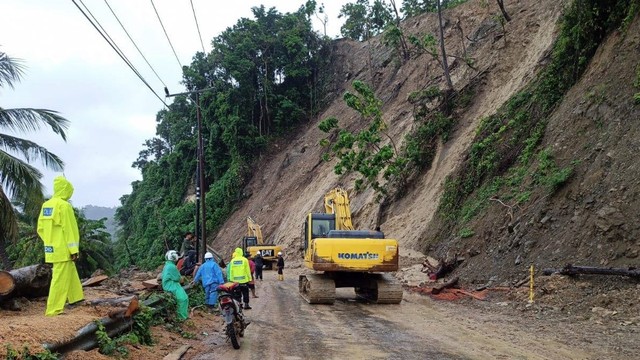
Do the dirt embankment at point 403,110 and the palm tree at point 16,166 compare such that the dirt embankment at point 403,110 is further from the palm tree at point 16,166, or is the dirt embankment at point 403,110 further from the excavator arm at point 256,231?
the palm tree at point 16,166

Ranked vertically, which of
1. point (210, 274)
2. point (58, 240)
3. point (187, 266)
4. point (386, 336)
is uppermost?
point (58, 240)

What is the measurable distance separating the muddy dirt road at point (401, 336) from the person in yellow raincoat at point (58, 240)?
2.07 m

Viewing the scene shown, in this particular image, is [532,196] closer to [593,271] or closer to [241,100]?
[593,271]

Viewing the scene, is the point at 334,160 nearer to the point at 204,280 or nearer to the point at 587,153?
the point at 587,153

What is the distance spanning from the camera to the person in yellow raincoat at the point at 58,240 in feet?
24.4

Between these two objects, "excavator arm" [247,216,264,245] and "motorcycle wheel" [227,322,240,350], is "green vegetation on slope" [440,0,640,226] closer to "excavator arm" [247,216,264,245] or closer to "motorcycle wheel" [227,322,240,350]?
"motorcycle wheel" [227,322,240,350]

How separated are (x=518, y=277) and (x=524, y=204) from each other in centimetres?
306

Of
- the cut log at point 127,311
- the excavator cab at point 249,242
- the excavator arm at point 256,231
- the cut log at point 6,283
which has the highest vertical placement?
the excavator arm at point 256,231

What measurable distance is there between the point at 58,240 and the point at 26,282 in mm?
1632

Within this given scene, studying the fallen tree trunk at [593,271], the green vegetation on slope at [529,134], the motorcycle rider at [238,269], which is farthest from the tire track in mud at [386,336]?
the green vegetation on slope at [529,134]

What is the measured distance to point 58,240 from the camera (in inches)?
294

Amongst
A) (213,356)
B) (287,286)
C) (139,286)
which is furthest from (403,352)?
(287,286)

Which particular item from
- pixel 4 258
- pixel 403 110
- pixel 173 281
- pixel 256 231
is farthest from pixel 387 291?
pixel 403 110

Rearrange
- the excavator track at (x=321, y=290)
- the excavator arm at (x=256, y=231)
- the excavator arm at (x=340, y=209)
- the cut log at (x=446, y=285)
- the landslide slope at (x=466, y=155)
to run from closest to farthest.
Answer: the landslide slope at (x=466, y=155) → the excavator track at (x=321, y=290) → the cut log at (x=446, y=285) → the excavator arm at (x=340, y=209) → the excavator arm at (x=256, y=231)
